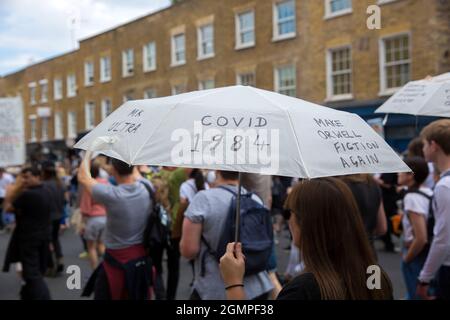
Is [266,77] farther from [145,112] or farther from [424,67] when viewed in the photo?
[145,112]

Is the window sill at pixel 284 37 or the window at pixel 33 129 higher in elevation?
the window sill at pixel 284 37

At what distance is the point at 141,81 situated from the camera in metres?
27.0

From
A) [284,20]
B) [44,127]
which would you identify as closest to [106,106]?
[44,127]

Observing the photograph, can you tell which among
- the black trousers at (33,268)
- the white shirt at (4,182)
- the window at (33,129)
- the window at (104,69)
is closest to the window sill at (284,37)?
the white shirt at (4,182)

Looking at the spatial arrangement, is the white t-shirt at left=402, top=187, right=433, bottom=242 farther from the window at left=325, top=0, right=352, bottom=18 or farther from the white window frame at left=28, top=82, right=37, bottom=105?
the white window frame at left=28, top=82, right=37, bottom=105

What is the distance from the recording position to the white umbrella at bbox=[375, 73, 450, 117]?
2902 mm

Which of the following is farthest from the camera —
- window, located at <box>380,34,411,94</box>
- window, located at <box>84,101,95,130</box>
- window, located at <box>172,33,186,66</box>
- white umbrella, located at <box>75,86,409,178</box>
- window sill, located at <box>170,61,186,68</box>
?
window, located at <box>84,101,95,130</box>

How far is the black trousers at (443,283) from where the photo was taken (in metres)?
3.46

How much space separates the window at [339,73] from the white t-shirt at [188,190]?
1289 centimetres

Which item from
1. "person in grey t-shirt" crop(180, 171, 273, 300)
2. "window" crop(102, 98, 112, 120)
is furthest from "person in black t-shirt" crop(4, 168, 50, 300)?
"window" crop(102, 98, 112, 120)

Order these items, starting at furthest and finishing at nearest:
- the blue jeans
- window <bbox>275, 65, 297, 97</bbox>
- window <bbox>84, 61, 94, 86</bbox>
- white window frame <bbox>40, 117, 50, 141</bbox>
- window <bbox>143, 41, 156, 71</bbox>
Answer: white window frame <bbox>40, 117, 50, 141</bbox> → window <bbox>84, 61, 94, 86</bbox> → window <bbox>143, 41, 156, 71</bbox> → window <bbox>275, 65, 297, 97</bbox> → the blue jeans

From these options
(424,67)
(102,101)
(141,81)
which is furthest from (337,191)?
(102,101)

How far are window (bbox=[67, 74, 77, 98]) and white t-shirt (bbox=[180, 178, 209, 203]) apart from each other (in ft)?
94.2

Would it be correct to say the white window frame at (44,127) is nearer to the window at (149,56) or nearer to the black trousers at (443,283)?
the window at (149,56)
